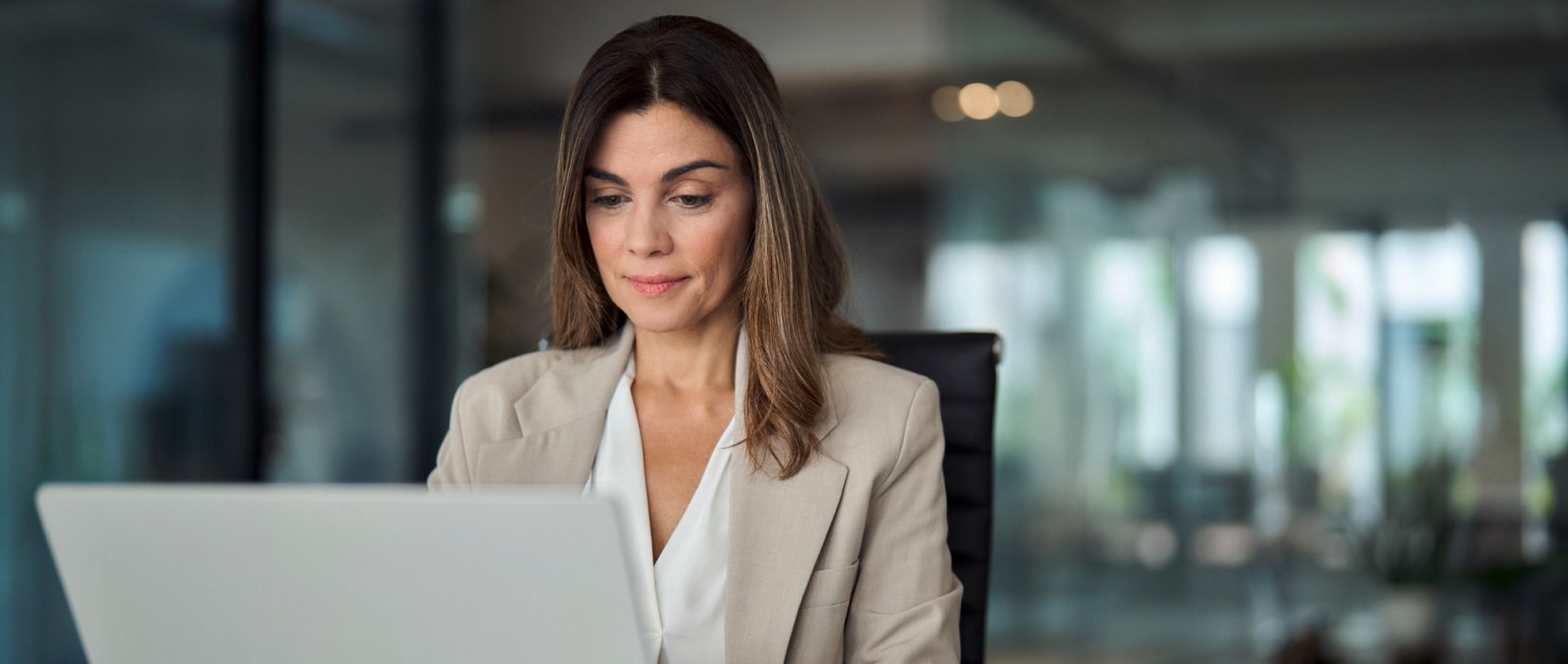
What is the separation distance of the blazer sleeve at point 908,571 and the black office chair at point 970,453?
0.62ft

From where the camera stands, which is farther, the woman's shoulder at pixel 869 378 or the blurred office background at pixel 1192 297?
the blurred office background at pixel 1192 297

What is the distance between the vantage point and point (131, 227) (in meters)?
3.16

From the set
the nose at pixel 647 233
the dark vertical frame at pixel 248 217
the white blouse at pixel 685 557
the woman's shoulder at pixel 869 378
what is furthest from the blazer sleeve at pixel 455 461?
the dark vertical frame at pixel 248 217

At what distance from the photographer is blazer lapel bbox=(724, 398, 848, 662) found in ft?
4.38

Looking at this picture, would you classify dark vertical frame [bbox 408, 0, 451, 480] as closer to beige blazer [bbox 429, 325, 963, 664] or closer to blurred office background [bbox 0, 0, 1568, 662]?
blurred office background [bbox 0, 0, 1568, 662]

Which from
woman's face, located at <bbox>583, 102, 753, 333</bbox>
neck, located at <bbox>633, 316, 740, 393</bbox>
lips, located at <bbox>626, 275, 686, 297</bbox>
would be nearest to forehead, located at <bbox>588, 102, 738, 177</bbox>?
woman's face, located at <bbox>583, 102, 753, 333</bbox>

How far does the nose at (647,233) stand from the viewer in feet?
4.49

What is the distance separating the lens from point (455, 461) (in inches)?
56.7

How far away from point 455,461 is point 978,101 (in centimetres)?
337

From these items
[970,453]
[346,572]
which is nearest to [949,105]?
[970,453]

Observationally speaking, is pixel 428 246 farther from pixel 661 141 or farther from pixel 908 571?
pixel 908 571

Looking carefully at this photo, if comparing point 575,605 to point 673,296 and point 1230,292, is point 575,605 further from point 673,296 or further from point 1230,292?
point 1230,292

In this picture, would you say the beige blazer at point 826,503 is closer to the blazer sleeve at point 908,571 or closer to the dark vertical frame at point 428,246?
the blazer sleeve at point 908,571

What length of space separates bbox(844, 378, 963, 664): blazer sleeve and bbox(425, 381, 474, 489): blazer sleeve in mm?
426
